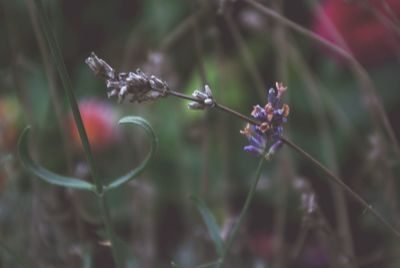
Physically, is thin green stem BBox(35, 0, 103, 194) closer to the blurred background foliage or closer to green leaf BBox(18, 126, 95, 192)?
green leaf BBox(18, 126, 95, 192)

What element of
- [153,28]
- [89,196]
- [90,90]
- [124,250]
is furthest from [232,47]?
[124,250]

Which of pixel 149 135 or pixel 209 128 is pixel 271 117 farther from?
pixel 209 128

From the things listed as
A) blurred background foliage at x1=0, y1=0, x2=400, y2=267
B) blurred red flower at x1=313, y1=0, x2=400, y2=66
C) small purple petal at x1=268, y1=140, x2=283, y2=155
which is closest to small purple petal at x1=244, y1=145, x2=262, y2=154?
small purple petal at x1=268, y1=140, x2=283, y2=155

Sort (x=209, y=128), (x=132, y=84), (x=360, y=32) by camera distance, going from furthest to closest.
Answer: (x=360, y=32)
(x=209, y=128)
(x=132, y=84)

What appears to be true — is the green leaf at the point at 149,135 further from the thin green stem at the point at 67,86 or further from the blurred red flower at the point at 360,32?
the blurred red flower at the point at 360,32

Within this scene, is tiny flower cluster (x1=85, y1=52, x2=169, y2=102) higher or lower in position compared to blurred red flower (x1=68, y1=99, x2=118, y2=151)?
lower

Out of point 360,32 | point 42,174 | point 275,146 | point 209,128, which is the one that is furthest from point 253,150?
point 360,32
